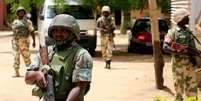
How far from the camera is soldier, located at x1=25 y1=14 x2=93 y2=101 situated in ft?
15.1

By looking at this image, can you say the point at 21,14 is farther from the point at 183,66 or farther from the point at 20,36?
the point at 183,66

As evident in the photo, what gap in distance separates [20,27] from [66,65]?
35.3 ft

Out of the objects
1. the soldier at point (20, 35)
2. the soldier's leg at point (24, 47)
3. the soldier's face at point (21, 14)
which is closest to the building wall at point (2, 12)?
the soldier's leg at point (24, 47)

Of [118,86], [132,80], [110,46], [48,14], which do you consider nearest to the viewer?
[118,86]

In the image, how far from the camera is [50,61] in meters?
4.68

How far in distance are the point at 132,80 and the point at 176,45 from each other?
654 cm

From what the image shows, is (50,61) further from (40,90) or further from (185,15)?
(185,15)

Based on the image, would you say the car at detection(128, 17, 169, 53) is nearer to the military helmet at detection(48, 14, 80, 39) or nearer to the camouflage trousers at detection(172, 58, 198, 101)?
the camouflage trousers at detection(172, 58, 198, 101)

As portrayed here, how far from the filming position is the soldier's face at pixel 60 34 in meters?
4.66

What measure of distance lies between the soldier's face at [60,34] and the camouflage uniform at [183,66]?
12.5ft

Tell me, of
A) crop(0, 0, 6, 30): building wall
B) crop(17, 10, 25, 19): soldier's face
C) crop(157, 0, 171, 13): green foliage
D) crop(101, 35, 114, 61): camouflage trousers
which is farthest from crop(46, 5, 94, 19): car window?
crop(0, 0, 6, 30): building wall

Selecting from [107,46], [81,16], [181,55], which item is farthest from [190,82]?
[81,16]

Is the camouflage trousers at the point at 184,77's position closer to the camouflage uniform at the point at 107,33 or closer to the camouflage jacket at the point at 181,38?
the camouflage jacket at the point at 181,38

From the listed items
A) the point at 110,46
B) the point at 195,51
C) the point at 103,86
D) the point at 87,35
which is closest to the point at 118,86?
the point at 103,86
